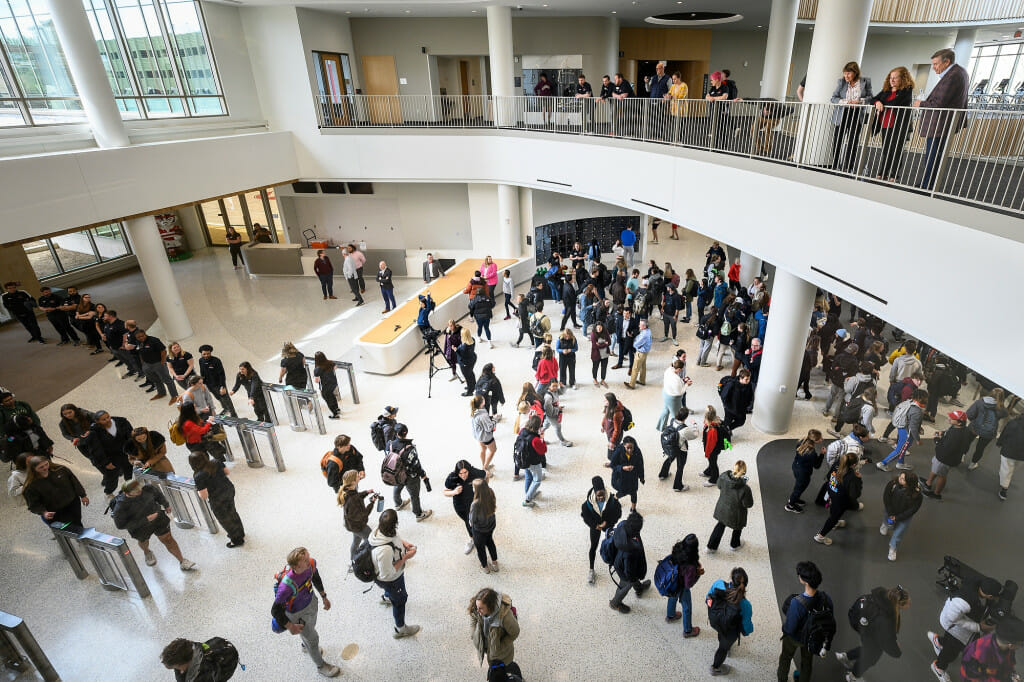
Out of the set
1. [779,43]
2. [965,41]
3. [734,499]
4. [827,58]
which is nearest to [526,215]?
[779,43]

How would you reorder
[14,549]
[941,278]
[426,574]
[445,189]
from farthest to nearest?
[445,189], [14,549], [426,574], [941,278]

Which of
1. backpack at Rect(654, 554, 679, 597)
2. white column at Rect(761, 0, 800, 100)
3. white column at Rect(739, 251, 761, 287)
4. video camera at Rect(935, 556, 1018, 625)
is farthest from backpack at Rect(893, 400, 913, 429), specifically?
white column at Rect(761, 0, 800, 100)

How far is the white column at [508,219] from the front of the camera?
16.9m

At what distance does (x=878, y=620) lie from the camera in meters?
4.64

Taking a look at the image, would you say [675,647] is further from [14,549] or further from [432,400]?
[14,549]

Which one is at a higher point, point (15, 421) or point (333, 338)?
point (15, 421)

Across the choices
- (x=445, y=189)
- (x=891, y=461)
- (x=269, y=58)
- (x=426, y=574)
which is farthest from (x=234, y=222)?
(x=891, y=461)

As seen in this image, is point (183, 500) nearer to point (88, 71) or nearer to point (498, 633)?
point (498, 633)

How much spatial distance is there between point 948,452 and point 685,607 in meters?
4.47

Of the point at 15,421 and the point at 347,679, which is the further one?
the point at 15,421

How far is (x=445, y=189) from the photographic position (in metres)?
18.3

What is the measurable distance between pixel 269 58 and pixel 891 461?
17845 millimetres

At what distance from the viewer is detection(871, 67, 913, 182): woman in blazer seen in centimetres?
612

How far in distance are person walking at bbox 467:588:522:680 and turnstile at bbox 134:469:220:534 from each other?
4200mm
